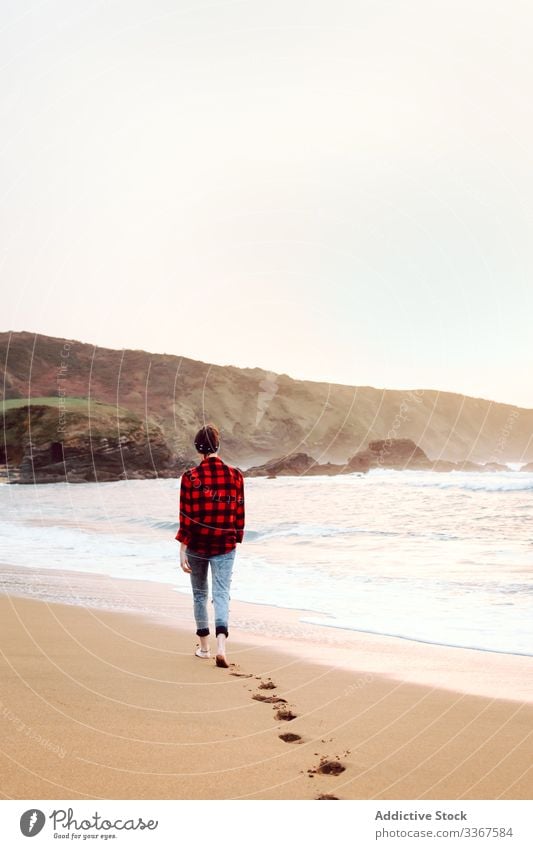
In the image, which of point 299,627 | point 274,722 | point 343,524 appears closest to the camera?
point 274,722

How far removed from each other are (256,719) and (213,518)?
6.67 ft

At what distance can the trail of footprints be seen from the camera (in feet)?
11.6

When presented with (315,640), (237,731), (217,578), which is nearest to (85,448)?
(315,640)

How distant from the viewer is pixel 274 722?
4.34m

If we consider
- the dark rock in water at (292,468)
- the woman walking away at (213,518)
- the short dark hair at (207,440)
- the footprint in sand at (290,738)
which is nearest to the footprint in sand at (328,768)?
the footprint in sand at (290,738)

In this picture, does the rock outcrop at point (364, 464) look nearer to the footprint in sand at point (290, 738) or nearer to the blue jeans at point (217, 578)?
the blue jeans at point (217, 578)

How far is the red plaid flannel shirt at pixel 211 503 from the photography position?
608 cm

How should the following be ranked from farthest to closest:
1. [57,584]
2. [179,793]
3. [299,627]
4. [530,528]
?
[530,528] → [57,584] → [299,627] → [179,793]

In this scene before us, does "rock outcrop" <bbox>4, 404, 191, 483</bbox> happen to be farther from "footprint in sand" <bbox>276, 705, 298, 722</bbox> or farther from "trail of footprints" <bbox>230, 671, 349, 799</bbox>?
"footprint in sand" <bbox>276, 705, 298, 722</bbox>

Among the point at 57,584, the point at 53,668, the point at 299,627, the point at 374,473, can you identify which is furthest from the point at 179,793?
the point at 374,473

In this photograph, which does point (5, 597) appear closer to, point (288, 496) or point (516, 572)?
point (516, 572)

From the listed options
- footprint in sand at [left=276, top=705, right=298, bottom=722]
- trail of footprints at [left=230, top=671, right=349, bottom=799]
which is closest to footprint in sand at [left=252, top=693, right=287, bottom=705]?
trail of footprints at [left=230, top=671, right=349, bottom=799]

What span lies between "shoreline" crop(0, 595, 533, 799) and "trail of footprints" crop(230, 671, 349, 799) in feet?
0.04

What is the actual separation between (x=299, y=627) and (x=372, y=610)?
53.6 inches
